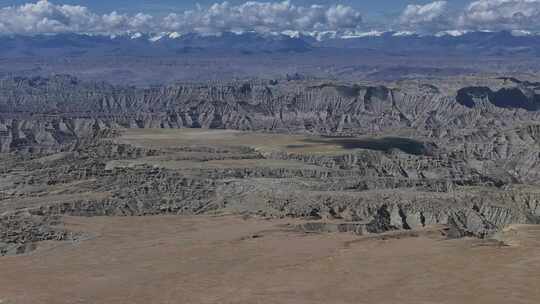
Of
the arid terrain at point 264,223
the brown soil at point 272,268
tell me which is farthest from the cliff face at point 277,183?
the brown soil at point 272,268

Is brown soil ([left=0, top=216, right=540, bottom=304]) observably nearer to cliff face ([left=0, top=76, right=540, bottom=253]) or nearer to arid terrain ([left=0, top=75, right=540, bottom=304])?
arid terrain ([left=0, top=75, right=540, bottom=304])

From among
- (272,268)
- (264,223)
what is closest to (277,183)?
(264,223)

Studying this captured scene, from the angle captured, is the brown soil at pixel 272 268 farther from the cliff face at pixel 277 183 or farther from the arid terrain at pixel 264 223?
the cliff face at pixel 277 183

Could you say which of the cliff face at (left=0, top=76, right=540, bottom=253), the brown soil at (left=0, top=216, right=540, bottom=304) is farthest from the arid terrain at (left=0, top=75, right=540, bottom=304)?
the cliff face at (left=0, top=76, right=540, bottom=253)

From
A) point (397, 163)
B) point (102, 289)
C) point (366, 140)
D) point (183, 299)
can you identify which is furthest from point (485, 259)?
point (366, 140)

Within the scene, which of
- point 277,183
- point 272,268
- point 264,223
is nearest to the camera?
point 272,268

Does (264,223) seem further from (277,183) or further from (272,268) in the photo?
(272,268)

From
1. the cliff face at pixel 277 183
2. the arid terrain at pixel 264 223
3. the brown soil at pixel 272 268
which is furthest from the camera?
the cliff face at pixel 277 183

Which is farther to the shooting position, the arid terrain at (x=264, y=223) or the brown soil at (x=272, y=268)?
the arid terrain at (x=264, y=223)

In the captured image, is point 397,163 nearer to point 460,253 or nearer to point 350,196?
point 350,196

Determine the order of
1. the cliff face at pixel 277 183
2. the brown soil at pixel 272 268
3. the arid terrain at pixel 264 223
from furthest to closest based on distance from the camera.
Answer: the cliff face at pixel 277 183
the arid terrain at pixel 264 223
the brown soil at pixel 272 268
